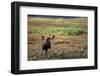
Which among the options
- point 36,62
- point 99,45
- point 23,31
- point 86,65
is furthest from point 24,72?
point 99,45

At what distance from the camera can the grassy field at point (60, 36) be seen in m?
1.28

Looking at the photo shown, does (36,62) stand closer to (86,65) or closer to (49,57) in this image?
(49,57)

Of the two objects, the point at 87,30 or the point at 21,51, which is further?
the point at 87,30

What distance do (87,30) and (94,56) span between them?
0.15 meters

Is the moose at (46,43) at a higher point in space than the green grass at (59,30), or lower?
lower

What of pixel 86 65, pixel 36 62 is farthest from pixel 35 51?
pixel 86 65

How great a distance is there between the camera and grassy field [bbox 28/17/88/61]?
4.20 feet

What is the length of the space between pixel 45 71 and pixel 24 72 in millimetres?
114

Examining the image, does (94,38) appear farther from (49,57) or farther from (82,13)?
(49,57)

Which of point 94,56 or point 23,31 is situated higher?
point 23,31

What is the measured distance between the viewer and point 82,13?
4.57ft

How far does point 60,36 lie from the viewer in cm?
134

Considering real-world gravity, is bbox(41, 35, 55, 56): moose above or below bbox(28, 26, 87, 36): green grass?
below

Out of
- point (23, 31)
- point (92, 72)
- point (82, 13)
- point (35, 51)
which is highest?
point (82, 13)
